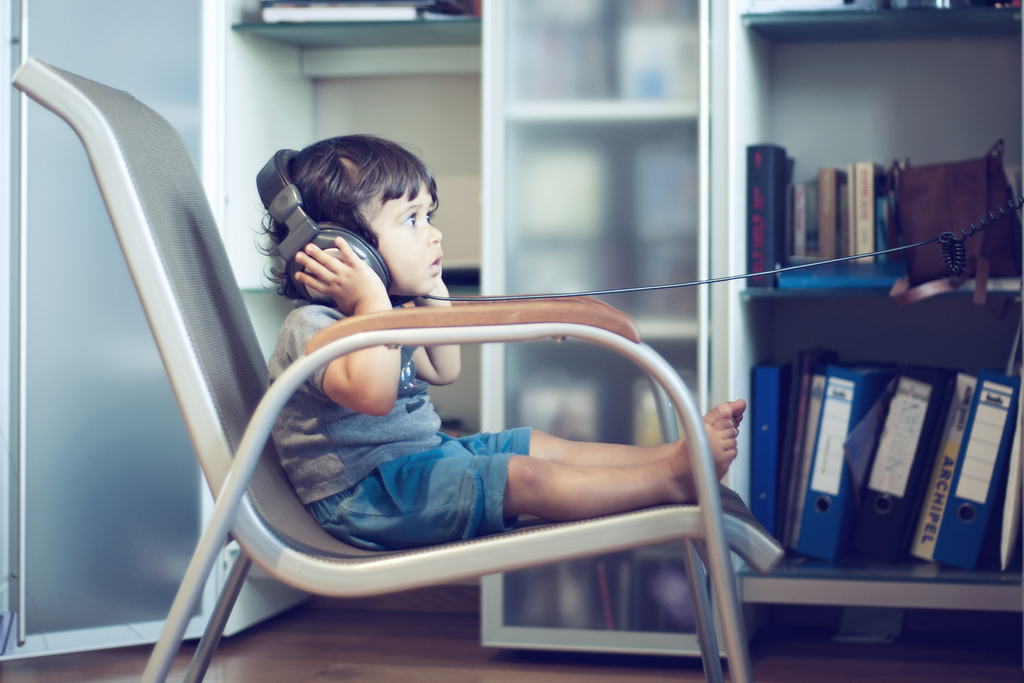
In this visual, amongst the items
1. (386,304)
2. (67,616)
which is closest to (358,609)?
(67,616)

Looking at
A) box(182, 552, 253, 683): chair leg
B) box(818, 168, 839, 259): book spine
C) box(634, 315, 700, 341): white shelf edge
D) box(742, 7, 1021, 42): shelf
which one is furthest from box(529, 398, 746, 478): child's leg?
box(742, 7, 1021, 42): shelf

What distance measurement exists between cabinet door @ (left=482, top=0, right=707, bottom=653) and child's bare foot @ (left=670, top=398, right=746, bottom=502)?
2.13 ft

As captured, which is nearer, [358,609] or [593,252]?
[593,252]

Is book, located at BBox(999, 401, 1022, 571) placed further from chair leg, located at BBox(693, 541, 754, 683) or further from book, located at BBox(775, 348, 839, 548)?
chair leg, located at BBox(693, 541, 754, 683)

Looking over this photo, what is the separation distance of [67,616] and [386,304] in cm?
96

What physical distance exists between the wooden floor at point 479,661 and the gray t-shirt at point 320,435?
60 centimetres

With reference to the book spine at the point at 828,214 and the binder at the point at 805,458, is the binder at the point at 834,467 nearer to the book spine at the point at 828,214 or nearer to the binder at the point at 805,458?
the binder at the point at 805,458

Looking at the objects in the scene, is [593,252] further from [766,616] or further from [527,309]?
[527,309]

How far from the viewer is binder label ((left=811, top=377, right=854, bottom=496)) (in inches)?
61.2

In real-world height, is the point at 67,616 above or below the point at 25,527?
below

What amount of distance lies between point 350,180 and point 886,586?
3.46 feet

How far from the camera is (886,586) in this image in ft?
4.83

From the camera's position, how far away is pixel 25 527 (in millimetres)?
1482

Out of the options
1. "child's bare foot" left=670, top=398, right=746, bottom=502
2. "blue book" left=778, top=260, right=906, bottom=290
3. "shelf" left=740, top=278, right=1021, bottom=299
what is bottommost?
"child's bare foot" left=670, top=398, right=746, bottom=502
